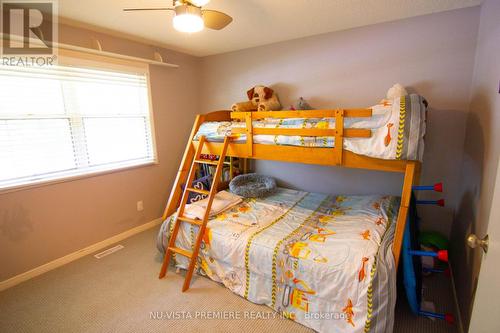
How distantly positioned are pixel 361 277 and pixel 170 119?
3.02 m

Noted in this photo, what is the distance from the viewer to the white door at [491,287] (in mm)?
803

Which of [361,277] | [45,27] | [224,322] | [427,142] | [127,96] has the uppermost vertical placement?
[45,27]

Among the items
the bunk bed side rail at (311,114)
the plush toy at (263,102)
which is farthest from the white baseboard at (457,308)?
the plush toy at (263,102)

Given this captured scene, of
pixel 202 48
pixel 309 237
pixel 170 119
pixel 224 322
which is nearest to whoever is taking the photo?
pixel 224 322

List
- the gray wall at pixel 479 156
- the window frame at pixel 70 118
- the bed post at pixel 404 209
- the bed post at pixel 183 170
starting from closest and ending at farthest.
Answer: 1. the gray wall at pixel 479 156
2. the bed post at pixel 404 209
3. the window frame at pixel 70 118
4. the bed post at pixel 183 170

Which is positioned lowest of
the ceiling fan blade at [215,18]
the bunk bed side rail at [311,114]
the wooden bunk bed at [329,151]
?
the wooden bunk bed at [329,151]

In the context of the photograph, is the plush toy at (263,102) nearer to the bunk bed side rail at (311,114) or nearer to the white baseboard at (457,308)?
the bunk bed side rail at (311,114)

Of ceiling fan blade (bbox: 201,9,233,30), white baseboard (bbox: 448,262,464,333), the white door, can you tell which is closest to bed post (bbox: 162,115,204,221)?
ceiling fan blade (bbox: 201,9,233,30)

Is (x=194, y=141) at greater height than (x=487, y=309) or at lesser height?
greater

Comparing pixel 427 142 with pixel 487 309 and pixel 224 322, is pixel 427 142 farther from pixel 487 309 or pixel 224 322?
pixel 224 322

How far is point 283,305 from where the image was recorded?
1.87 meters

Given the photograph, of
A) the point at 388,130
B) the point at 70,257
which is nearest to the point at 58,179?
the point at 70,257

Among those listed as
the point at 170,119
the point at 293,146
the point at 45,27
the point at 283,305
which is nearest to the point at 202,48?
the point at 170,119

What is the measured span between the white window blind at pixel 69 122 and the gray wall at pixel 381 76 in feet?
5.20
